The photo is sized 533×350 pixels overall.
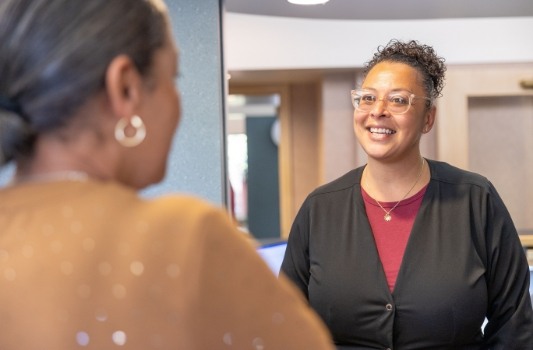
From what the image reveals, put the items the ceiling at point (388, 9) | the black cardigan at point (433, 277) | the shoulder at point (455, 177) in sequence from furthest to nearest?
the ceiling at point (388, 9)
the shoulder at point (455, 177)
the black cardigan at point (433, 277)

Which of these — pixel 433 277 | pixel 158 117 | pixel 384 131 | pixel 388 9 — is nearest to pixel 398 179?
pixel 384 131

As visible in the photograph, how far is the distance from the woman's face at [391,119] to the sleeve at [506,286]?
23 centimetres

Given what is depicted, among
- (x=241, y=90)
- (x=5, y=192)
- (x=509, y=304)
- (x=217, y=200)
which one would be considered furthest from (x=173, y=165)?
(x=241, y=90)

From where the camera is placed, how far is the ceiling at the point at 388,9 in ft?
11.8

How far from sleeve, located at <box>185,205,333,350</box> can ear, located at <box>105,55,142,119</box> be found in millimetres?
113

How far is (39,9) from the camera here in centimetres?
54

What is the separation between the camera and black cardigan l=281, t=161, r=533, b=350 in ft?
4.59

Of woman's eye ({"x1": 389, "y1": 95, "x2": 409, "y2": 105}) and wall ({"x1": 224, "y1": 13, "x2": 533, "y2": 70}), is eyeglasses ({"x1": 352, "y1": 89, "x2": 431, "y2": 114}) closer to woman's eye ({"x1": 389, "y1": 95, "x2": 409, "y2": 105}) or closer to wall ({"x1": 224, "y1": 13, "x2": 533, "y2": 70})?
woman's eye ({"x1": 389, "y1": 95, "x2": 409, "y2": 105})

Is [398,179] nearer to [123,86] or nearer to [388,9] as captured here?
[123,86]

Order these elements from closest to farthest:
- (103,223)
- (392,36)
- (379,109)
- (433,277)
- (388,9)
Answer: (103,223), (433,277), (379,109), (388,9), (392,36)

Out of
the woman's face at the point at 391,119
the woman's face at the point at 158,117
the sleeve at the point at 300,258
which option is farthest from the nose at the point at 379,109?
the woman's face at the point at 158,117

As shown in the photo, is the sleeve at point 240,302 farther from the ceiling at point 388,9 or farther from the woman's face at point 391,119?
the ceiling at point 388,9

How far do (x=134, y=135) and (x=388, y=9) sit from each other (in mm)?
3352

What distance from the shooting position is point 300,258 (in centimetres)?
157
